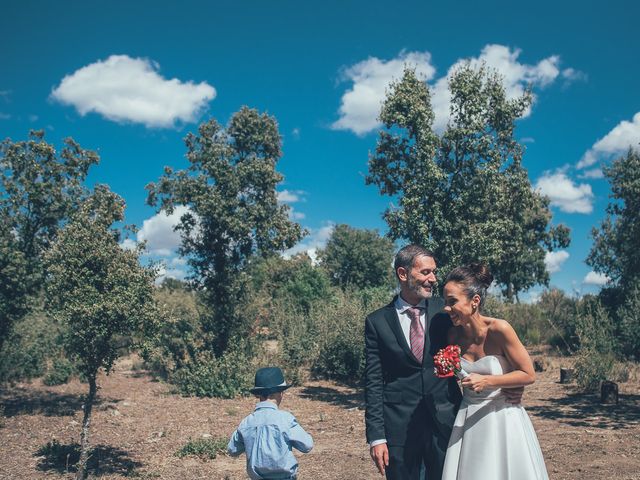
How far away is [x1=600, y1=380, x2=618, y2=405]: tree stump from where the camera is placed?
12.1 m

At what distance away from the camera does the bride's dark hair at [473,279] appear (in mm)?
3549

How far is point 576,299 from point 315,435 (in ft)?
52.3

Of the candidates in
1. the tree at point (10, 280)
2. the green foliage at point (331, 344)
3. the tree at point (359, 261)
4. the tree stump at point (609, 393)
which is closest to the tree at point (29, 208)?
the tree at point (10, 280)

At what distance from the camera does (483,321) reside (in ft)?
12.2

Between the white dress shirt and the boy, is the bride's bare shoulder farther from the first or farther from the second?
the boy

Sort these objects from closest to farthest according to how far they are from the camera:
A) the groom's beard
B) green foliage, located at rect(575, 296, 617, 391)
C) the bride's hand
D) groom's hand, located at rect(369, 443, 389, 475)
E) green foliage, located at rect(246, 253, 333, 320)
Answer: the bride's hand → groom's hand, located at rect(369, 443, 389, 475) → the groom's beard → green foliage, located at rect(575, 296, 617, 391) → green foliage, located at rect(246, 253, 333, 320)

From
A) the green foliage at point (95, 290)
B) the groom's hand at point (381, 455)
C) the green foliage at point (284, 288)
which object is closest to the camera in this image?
the groom's hand at point (381, 455)

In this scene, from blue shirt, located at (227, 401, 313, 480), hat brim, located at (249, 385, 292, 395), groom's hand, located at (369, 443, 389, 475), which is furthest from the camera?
hat brim, located at (249, 385, 292, 395)

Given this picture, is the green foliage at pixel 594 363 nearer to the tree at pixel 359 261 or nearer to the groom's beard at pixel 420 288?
the groom's beard at pixel 420 288

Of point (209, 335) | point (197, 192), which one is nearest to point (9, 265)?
point (197, 192)

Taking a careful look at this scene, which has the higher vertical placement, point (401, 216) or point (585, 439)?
point (401, 216)

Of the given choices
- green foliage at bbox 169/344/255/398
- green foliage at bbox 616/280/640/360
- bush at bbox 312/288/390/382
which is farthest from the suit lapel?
green foliage at bbox 616/280/640/360

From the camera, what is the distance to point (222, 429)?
12.0 m

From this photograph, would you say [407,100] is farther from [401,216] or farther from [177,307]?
[177,307]
